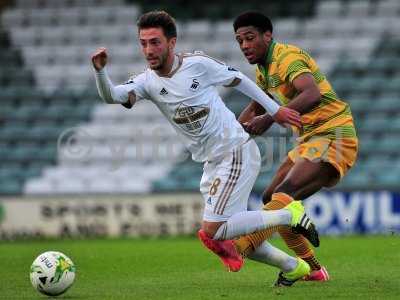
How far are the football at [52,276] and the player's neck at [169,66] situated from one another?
5.12ft

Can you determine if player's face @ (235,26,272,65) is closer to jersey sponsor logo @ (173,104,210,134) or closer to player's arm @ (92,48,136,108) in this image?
jersey sponsor logo @ (173,104,210,134)

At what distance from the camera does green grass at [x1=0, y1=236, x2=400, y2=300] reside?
693cm

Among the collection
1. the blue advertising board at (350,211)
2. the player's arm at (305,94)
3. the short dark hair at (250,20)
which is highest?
the short dark hair at (250,20)

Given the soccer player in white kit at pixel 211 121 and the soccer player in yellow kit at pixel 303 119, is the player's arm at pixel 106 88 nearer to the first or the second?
the soccer player in white kit at pixel 211 121

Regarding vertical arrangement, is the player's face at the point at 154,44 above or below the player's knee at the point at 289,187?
above

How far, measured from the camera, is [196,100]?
708 centimetres

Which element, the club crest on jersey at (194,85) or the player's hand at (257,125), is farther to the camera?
the player's hand at (257,125)

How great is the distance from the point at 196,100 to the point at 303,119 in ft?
4.39

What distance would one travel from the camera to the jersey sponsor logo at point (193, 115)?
7.08 metres

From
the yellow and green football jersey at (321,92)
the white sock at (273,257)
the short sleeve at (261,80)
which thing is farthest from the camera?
the short sleeve at (261,80)

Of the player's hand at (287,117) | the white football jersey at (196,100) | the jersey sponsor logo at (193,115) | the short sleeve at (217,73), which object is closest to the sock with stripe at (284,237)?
the white football jersey at (196,100)

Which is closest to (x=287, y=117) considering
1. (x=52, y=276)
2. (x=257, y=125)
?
(x=257, y=125)

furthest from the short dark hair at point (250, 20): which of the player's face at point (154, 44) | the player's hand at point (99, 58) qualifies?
the player's hand at point (99, 58)

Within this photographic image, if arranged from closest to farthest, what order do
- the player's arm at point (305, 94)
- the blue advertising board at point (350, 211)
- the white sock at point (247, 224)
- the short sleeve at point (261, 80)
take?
the white sock at point (247, 224) < the player's arm at point (305, 94) < the short sleeve at point (261, 80) < the blue advertising board at point (350, 211)
